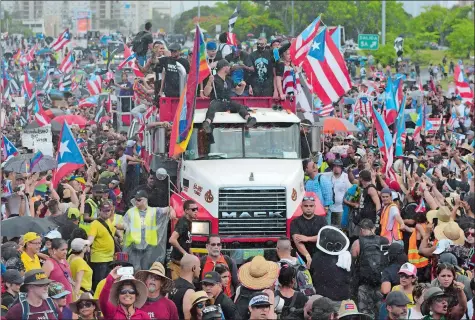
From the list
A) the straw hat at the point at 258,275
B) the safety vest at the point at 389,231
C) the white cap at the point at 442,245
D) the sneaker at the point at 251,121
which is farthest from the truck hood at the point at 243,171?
the straw hat at the point at 258,275

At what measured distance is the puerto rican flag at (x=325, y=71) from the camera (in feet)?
83.8

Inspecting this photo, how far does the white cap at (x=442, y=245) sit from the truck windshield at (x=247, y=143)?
362cm

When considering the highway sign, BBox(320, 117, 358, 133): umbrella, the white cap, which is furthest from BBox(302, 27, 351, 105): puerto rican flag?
the highway sign

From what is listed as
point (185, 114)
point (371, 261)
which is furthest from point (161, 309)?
point (185, 114)

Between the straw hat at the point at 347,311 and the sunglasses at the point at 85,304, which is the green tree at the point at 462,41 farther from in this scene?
the sunglasses at the point at 85,304

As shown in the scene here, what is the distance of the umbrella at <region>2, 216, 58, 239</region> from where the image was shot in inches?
640

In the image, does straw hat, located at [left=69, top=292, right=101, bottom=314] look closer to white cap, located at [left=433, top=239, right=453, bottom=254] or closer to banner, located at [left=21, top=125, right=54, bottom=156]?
white cap, located at [left=433, top=239, right=453, bottom=254]

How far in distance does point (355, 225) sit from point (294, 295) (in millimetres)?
6599

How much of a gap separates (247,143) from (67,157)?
3.07 metres

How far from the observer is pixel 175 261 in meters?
16.7

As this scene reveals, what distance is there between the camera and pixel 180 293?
13.0 m

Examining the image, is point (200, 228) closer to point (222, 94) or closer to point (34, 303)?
point (222, 94)

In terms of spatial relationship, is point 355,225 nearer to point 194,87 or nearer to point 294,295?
point 194,87

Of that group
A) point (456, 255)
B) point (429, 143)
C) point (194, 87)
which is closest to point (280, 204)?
point (194, 87)
